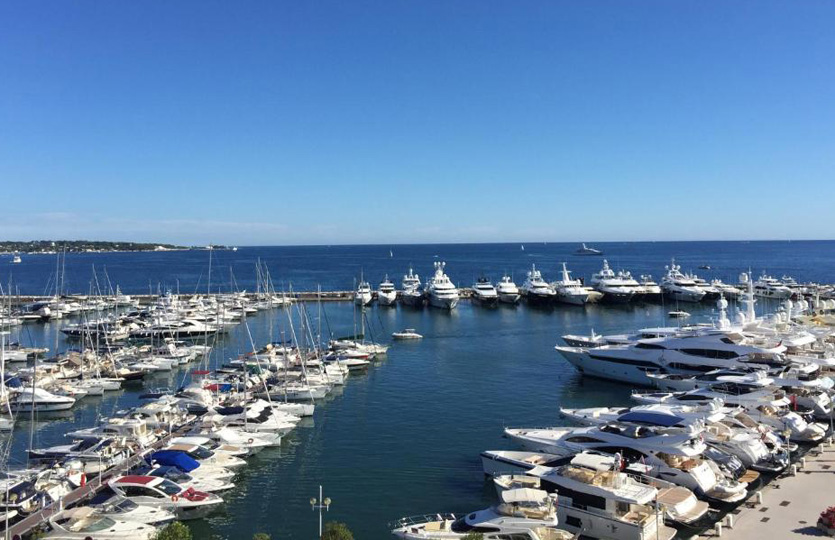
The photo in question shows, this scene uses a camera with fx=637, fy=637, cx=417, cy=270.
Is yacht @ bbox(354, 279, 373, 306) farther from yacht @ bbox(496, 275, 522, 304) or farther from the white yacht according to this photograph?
the white yacht

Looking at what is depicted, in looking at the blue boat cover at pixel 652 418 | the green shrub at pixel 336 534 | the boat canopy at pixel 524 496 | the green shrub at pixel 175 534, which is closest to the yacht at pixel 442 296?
the blue boat cover at pixel 652 418

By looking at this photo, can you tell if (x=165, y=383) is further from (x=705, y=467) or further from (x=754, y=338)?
(x=754, y=338)

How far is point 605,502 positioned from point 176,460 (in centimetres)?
1669

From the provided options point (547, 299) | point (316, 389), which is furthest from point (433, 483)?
point (547, 299)

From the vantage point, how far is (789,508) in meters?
20.7

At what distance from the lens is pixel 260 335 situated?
227 feet

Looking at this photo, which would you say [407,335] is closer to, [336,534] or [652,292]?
[652,292]

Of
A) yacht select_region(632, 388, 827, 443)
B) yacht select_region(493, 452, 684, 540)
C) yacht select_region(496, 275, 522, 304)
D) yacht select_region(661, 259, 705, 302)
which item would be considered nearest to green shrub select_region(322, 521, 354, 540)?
yacht select_region(493, 452, 684, 540)

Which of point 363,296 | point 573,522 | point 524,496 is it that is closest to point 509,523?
point 524,496

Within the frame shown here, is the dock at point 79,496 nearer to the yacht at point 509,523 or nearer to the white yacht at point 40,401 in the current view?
the yacht at point 509,523

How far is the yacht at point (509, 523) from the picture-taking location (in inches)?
755

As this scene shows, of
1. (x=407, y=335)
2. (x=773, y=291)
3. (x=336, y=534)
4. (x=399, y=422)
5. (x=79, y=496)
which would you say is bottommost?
(x=399, y=422)

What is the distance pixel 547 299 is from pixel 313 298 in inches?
1399

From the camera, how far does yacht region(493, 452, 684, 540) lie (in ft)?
65.4
